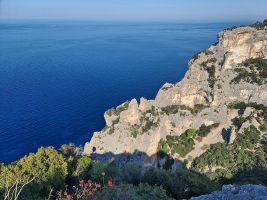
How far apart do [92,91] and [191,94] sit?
52.7m

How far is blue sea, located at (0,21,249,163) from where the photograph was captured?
71.4 m

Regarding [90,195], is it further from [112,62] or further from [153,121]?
[112,62]

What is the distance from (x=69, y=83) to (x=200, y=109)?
212ft

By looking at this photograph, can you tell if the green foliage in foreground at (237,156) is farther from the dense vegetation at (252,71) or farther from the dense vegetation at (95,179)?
the dense vegetation at (95,179)

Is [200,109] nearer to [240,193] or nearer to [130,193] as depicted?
[130,193]

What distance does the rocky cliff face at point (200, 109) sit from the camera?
43.8 m

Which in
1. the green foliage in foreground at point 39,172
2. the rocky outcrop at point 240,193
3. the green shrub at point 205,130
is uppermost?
the rocky outcrop at point 240,193

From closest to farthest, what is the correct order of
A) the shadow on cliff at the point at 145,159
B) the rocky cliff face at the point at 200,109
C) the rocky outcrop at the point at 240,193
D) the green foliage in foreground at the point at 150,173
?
the rocky outcrop at the point at 240,193, the green foliage in foreground at the point at 150,173, the shadow on cliff at the point at 145,159, the rocky cliff face at the point at 200,109

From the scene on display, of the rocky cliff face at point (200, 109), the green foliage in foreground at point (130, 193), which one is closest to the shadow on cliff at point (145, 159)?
the rocky cliff face at point (200, 109)

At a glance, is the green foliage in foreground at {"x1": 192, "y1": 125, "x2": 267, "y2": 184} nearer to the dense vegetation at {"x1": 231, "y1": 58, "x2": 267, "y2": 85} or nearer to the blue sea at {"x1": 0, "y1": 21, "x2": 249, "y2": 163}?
the dense vegetation at {"x1": 231, "y1": 58, "x2": 267, "y2": 85}

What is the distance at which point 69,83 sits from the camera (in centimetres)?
10556

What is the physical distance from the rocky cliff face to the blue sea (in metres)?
22.3

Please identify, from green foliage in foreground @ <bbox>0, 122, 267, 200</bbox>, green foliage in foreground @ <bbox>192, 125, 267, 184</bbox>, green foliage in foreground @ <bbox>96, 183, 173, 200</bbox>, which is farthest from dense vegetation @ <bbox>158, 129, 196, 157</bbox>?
green foliage in foreground @ <bbox>96, 183, 173, 200</bbox>

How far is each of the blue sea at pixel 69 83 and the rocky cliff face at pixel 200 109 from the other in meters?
22.3
